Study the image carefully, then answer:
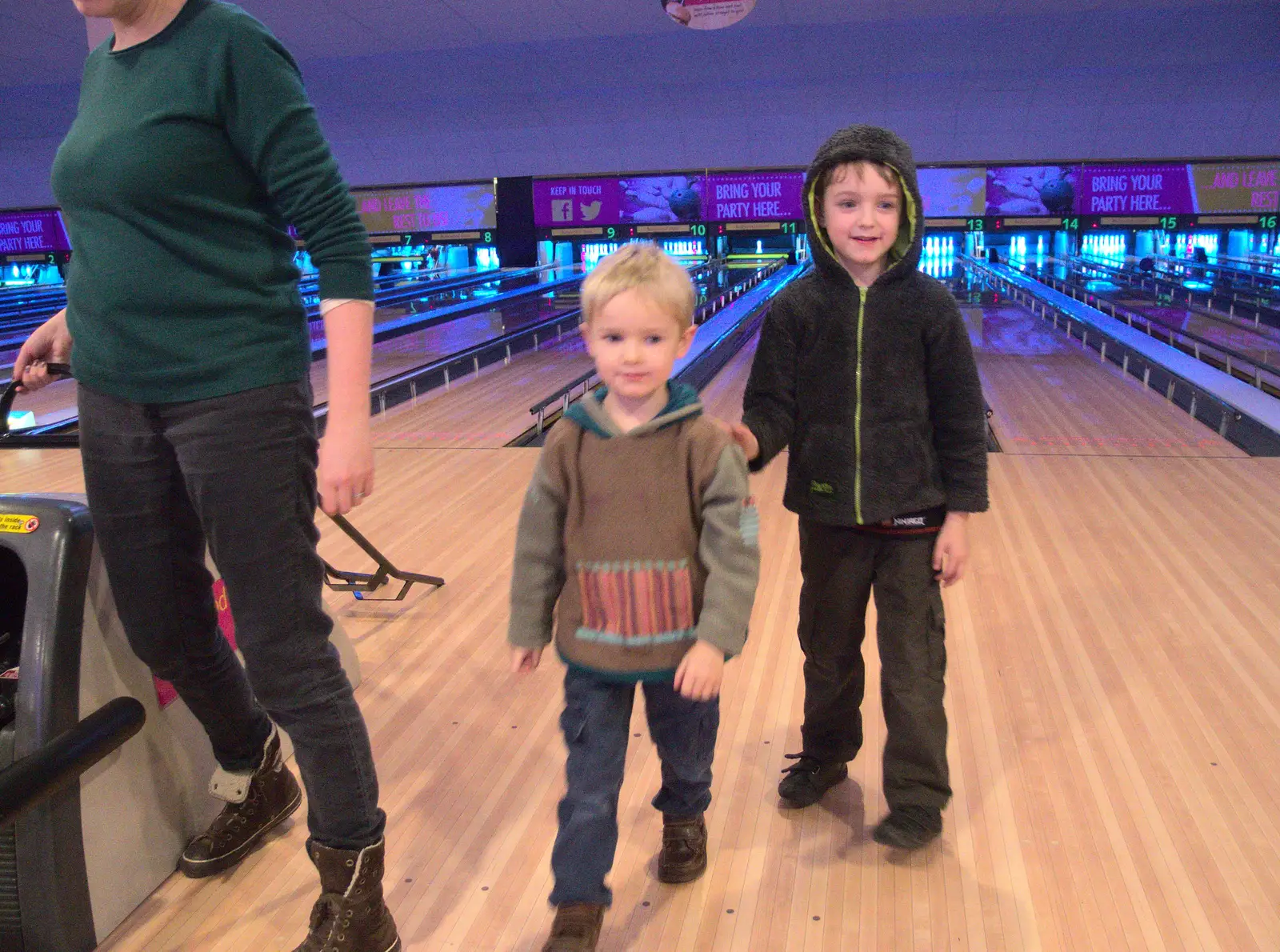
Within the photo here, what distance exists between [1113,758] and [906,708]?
51 cm

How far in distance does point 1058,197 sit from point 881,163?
11977mm

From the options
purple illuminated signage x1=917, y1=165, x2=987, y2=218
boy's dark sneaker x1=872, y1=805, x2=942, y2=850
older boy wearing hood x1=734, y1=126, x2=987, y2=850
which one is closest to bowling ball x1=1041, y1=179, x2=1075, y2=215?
purple illuminated signage x1=917, y1=165, x2=987, y2=218

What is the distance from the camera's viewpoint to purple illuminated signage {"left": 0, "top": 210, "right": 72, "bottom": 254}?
45.4 ft

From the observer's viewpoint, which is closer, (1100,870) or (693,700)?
(693,700)

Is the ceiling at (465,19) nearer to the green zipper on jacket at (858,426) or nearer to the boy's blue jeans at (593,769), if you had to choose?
the green zipper on jacket at (858,426)

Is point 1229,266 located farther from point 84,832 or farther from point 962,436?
point 84,832

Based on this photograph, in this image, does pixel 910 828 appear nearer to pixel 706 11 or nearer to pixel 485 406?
pixel 485 406

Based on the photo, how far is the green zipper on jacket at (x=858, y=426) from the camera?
147 centimetres

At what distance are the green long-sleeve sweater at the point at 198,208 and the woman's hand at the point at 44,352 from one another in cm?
30

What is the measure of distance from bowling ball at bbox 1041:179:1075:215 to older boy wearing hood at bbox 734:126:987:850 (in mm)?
11834

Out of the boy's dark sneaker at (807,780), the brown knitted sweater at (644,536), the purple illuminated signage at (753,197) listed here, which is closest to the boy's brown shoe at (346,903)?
the brown knitted sweater at (644,536)

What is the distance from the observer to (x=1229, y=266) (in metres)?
12.0

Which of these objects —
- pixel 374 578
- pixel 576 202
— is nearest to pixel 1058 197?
pixel 576 202

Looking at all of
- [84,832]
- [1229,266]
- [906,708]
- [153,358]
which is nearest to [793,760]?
[906,708]
